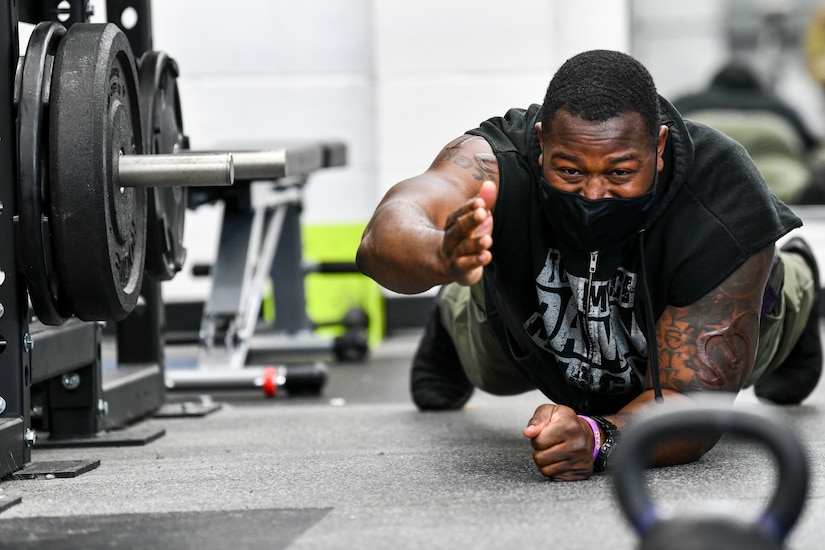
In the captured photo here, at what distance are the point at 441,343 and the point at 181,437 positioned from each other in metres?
0.63

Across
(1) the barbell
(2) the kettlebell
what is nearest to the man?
(1) the barbell

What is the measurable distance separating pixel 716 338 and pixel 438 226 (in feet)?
1.58

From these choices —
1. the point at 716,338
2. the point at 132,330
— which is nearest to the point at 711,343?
the point at 716,338

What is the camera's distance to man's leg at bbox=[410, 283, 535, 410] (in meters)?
2.38

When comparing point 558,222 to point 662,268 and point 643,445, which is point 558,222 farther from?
point 643,445

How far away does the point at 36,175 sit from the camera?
1880 millimetres

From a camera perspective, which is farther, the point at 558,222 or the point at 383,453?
the point at 383,453

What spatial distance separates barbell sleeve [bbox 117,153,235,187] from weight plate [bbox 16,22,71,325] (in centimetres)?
14

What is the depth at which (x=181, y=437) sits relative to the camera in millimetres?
2518

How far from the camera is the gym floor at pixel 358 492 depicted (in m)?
1.44

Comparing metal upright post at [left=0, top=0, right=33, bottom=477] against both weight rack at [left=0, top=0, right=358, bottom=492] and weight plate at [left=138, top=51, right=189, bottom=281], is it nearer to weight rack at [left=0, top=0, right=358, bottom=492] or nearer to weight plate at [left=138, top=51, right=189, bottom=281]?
weight rack at [left=0, top=0, right=358, bottom=492]

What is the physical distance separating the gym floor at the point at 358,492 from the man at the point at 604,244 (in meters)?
0.14

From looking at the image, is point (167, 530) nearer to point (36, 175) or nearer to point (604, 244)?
point (36, 175)

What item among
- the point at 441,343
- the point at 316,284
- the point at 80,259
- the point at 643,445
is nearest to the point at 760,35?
the point at 316,284
